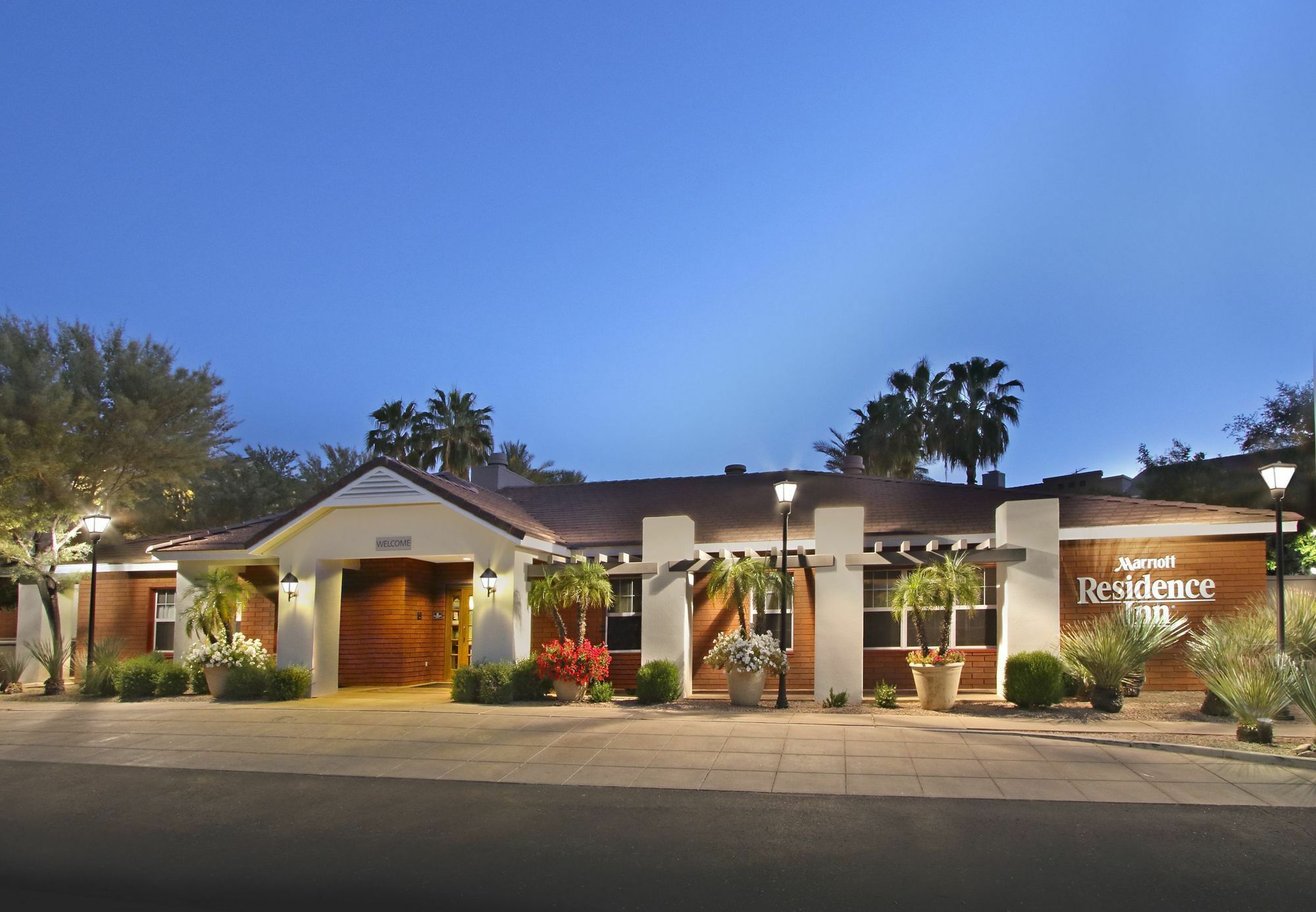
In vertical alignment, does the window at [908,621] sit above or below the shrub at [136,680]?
above

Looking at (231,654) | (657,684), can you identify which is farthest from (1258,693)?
(231,654)

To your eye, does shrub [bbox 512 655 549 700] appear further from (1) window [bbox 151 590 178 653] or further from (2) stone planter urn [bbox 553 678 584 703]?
(1) window [bbox 151 590 178 653]

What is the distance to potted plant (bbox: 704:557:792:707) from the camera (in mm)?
16688

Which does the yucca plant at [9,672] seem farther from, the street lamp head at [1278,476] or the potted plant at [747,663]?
the street lamp head at [1278,476]

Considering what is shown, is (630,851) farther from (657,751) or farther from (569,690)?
(569,690)

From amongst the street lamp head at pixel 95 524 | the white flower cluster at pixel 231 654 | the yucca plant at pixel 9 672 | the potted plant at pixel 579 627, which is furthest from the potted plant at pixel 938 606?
the yucca plant at pixel 9 672

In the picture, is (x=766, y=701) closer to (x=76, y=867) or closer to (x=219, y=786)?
(x=219, y=786)

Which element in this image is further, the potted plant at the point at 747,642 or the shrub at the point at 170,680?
the shrub at the point at 170,680

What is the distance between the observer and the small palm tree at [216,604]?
19.2m

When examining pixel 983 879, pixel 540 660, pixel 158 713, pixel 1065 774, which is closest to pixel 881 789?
pixel 1065 774

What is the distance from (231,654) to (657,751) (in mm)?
10146

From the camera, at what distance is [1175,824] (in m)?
8.73

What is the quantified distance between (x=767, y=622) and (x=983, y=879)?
1277 centimetres

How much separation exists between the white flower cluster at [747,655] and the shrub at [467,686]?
4017 mm
